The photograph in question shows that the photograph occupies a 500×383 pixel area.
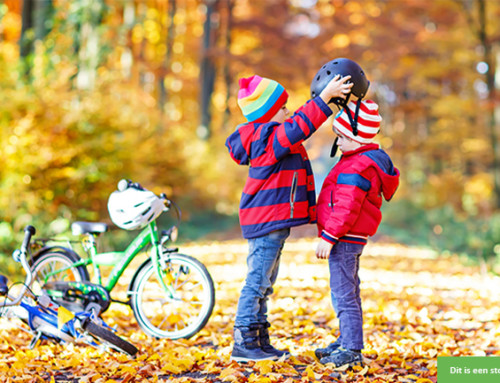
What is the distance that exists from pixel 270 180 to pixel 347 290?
0.85 meters

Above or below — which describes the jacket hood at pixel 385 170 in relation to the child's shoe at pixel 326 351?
above

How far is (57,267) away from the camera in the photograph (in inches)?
186

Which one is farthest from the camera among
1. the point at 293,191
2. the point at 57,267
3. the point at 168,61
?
the point at 168,61

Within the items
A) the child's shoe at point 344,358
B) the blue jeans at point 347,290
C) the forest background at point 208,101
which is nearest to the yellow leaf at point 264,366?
the child's shoe at point 344,358

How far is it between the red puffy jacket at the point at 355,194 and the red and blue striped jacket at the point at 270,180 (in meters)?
0.17

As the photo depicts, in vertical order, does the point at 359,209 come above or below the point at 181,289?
above

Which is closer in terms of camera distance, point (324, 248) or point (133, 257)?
point (324, 248)

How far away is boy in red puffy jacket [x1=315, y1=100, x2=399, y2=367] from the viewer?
3.43m

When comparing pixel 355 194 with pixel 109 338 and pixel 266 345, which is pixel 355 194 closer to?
pixel 266 345

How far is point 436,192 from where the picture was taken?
17.1 meters

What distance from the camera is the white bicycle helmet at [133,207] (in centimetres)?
413

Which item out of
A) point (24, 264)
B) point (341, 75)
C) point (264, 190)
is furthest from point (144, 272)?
point (341, 75)

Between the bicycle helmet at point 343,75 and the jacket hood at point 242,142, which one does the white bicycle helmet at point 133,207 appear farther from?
the bicycle helmet at point 343,75

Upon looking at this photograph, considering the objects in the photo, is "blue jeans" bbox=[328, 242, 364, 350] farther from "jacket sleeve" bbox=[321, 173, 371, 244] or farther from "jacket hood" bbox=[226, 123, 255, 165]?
"jacket hood" bbox=[226, 123, 255, 165]
